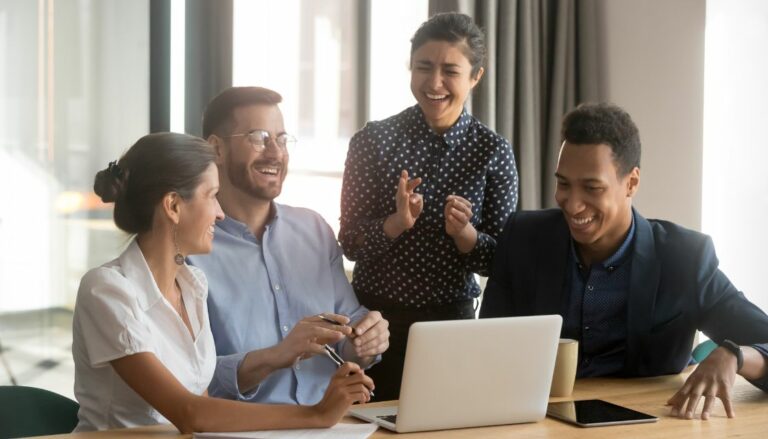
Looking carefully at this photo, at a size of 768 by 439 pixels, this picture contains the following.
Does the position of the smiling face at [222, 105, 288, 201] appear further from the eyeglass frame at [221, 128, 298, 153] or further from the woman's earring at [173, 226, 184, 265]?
the woman's earring at [173, 226, 184, 265]

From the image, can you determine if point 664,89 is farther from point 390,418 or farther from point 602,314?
point 390,418

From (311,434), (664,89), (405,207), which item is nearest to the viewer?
(311,434)

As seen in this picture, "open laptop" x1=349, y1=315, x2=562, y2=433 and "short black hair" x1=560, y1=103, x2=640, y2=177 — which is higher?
"short black hair" x1=560, y1=103, x2=640, y2=177

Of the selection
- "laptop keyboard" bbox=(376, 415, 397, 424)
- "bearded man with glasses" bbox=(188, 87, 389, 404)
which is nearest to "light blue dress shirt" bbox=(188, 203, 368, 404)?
"bearded man with glasses" bbox=(188, 87, 389, 404)

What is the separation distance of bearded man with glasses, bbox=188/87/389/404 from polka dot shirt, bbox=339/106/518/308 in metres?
0.25

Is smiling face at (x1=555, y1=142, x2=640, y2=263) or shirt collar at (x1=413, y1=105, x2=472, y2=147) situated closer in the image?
smiling face at (x1=555, y1=142, x2=640, y2=263)

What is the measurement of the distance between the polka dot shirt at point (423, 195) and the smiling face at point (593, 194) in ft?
1.37

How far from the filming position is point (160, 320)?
6.64 ft

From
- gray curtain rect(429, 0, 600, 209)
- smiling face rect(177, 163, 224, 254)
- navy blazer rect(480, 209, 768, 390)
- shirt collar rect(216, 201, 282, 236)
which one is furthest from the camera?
gray curtain rect(429, 0, 600, 209)

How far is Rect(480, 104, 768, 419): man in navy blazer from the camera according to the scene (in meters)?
2.37

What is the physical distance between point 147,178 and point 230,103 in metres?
0.51

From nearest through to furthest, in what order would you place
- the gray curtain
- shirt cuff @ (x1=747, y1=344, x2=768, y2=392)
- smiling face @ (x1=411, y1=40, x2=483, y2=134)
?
shirt cuff @ (x1=747, y1=344, x2=768, y2=392) → smiling face @ (x1=411, y1=40, x2=483, y2=134) → the gray curtain

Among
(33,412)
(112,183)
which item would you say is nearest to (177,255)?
(112,183)

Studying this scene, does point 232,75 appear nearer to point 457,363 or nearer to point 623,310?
point 623,310
